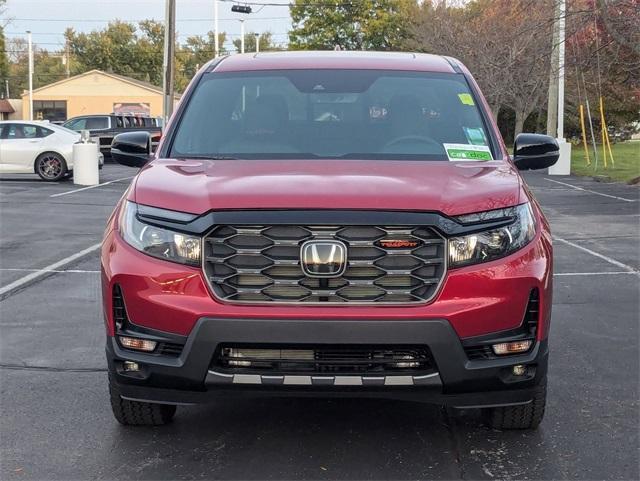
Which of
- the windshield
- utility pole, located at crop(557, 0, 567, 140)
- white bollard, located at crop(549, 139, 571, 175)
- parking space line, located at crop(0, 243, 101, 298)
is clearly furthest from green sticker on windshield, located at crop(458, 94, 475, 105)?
white bollard, located at crop(549, 139, 571, 175)

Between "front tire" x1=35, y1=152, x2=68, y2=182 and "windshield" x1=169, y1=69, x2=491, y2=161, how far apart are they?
57.0 feet

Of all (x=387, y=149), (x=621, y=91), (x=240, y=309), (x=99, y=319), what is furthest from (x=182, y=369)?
(x=621, y=91)

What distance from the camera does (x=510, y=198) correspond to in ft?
13.4

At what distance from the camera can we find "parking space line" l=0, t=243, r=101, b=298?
331 inches

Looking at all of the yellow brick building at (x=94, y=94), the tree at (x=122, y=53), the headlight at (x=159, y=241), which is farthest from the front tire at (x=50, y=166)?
the tree at (x=122, y=53)

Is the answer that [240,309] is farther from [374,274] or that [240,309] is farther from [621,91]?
[621,91]

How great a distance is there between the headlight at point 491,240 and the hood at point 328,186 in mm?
43

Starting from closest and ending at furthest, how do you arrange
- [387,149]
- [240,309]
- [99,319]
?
[240,309] < [387,149] < [99,319]

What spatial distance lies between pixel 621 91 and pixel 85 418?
28.1m

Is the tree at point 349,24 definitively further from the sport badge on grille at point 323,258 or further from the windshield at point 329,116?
the sport badge on grille at point 323,258

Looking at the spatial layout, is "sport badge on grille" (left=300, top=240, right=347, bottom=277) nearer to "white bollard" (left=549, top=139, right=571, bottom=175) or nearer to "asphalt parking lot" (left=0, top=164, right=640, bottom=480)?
"asphalt parking lot" (left=0, top=164, right=640, bottom=480)

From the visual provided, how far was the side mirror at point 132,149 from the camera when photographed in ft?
18.2

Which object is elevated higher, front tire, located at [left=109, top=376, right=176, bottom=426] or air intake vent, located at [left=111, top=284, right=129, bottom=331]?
air intake vent, located at [left=111, top=284, right=129, bottom=331]

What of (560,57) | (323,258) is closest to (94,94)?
(560,57)
